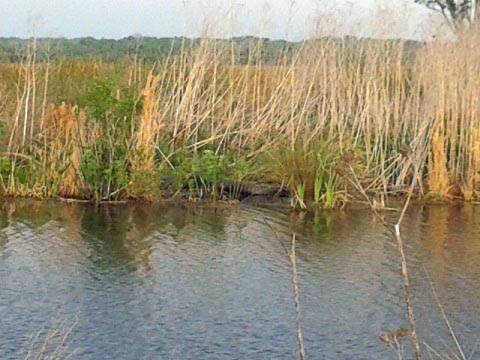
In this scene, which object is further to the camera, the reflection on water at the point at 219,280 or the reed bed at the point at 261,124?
the reed bed at the point at 261,124

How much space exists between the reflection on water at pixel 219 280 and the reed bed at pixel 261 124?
21.8 inches

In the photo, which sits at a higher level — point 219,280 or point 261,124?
point 261,124

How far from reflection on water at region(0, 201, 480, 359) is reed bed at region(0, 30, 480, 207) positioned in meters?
0.55

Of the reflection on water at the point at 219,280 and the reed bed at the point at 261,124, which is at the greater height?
the reed bed at the point at 261,124

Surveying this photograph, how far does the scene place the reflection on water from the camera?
18.4ft

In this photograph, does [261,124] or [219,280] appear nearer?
[219,280]

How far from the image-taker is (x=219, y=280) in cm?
696

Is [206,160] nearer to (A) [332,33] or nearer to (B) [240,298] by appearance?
(A) [332,33]

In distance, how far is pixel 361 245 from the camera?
830cm

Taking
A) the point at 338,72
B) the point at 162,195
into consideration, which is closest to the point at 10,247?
the point at 162,195

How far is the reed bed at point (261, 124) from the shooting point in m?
10.2

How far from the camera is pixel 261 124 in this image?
38.1ft

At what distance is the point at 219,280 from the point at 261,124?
4.86 meters

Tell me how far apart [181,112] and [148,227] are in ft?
9.57
